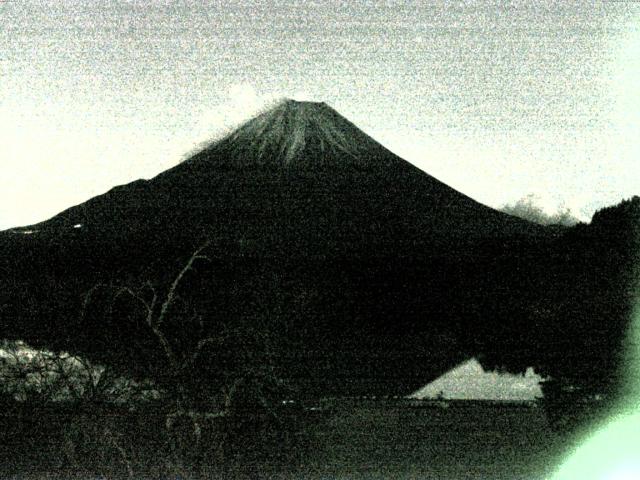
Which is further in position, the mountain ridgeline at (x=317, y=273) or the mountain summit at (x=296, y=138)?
the mountain summit at (x=296, y=138)

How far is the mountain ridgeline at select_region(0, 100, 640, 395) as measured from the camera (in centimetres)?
1373

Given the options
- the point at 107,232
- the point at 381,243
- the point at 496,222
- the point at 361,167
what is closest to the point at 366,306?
the point at 381,243

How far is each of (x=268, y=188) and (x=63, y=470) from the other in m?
44.5

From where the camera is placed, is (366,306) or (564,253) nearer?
(564,253)

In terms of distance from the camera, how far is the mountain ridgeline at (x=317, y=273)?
13734 millimetres

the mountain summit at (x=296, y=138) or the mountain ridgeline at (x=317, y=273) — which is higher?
the mountain summit at (x=296, y=138)

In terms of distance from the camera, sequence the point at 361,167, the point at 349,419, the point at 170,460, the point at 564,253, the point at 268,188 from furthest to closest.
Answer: the point at 361,167
the point at 268,188
the point at 564,253
the point at 349,419
the point at 170,460

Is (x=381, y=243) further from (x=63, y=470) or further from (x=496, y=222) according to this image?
(x=63, y=470)

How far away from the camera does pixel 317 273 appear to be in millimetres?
34750

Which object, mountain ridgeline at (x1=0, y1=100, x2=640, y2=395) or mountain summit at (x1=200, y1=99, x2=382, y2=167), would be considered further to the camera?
mountain summit at (x1=200, y1=99, x2=382, y2=167)

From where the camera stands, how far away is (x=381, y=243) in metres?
40.2

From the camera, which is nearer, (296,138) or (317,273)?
(317,273)

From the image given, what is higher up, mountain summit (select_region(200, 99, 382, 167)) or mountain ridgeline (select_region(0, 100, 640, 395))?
mountain summit (select_region(200, 99, 382, 167))

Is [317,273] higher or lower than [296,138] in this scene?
lower
